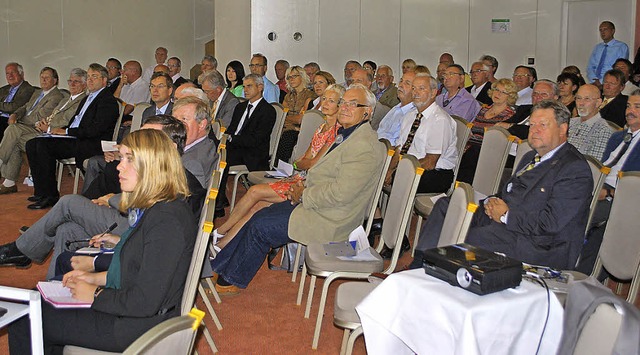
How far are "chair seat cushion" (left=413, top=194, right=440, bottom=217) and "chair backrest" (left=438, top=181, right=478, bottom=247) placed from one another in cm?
154

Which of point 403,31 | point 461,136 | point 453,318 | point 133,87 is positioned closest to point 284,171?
point 461,136

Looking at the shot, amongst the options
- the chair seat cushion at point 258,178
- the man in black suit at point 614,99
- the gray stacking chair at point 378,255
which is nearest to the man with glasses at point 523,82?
the man in black suit at point 614,99

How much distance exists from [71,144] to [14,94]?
253 centimetres

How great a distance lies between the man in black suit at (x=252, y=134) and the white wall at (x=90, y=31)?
20.9ft

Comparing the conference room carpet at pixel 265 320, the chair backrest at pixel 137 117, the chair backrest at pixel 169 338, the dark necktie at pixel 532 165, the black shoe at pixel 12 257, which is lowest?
the conference room carpet at pixel 265 320

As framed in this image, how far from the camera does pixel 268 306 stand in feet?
13.5

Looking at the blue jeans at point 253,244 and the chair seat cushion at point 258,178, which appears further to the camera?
the chair seat cushion at point 258,178

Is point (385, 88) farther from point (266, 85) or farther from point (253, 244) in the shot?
point (253, 244)

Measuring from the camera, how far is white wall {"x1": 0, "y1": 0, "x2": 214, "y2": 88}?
11.1 m

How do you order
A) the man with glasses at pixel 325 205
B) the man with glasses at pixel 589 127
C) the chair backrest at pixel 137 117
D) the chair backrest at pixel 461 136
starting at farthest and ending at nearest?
the chair backrest at pixel 137 117 → the chair backrest at pixel 461 136 → the man with glasses at pixel 589 127 → the man with glasses at pixel 325 205

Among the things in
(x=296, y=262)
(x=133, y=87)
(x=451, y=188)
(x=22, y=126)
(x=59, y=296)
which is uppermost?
(x=133, y=87)

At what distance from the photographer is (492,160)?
488 cm

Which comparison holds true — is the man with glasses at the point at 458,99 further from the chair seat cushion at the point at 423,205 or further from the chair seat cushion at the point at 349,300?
the chair seat cushion at the point at 349,300

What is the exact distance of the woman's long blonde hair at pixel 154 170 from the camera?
2.53 meters
